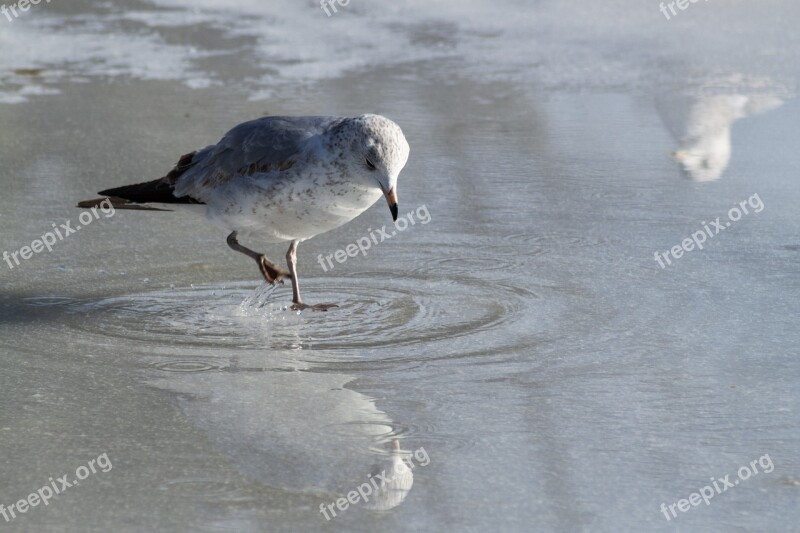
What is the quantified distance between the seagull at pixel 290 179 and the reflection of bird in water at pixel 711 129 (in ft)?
8.69

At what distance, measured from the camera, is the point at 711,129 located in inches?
307

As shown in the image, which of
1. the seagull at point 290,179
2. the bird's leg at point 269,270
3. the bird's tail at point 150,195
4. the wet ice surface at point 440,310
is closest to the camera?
the wet ice surface at point 440,310

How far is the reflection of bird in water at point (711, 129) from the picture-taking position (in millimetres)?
7066

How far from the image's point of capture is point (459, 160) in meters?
7.29

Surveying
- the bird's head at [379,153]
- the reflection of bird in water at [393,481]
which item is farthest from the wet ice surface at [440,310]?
the bird's head at [379,153]

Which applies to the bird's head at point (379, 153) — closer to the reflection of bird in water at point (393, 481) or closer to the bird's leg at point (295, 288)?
the bird's leg at point (295, 288)

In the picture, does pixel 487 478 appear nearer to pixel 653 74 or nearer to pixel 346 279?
pixel 346 279

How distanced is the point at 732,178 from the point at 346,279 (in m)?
2.47

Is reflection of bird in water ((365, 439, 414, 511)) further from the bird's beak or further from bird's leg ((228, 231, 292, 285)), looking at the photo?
bird's leg ((228, 231, 292, 285))

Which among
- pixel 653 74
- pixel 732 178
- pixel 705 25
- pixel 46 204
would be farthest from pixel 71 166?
pixel 705 25

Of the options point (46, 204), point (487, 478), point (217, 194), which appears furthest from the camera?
point (46, 204)

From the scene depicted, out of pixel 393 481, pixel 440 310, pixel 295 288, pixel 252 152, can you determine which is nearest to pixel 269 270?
pixel 295 288

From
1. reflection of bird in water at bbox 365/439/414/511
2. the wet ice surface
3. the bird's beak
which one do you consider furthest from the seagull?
reflection of bird in water at bbox 365/439/414/511

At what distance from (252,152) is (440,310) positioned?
0.98m
